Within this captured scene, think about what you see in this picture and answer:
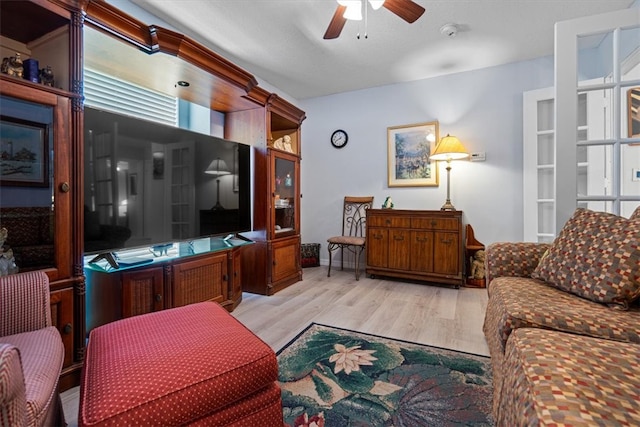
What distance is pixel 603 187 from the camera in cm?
264

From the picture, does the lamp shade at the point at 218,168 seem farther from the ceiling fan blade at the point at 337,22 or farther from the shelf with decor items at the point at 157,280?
the ceiling fan blade at the point at 337,22

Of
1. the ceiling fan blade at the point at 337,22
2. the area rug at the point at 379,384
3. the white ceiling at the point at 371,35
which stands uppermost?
the white ceiling at the point at 371,35

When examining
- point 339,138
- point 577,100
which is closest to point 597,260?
point 577,100

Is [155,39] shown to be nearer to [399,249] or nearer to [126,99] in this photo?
[126,99]

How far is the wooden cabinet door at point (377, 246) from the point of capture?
355 centimetres

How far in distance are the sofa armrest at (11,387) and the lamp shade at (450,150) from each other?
3.52 m

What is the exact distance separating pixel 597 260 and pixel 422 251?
2.09m

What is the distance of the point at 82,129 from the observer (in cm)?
157


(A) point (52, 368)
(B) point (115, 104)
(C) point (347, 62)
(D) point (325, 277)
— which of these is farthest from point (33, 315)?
(C) point (347, 62)

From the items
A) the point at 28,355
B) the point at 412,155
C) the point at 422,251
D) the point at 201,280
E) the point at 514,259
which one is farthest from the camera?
the point at 412,155

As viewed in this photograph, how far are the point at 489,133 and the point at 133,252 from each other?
379 cm

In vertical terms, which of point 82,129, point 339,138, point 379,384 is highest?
point 339,138

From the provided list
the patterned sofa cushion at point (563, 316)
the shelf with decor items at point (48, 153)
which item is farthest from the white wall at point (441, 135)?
the shelf with decor items at point (48, 153)

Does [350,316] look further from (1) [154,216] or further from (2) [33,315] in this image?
(2) [33,315]
